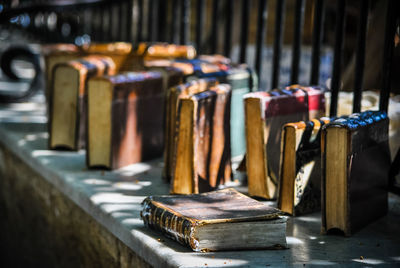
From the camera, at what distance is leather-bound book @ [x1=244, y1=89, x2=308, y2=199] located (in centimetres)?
170

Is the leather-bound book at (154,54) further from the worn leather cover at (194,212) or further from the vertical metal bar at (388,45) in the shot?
the worn leather cover at (194,212)

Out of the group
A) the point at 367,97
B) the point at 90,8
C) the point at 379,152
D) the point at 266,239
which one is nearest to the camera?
the point at 266,239

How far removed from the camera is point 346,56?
4.39 m

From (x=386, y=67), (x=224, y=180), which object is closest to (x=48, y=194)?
(x=224, y=180)

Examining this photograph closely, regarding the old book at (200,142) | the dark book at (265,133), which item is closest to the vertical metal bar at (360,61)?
the dark book at (265,133)

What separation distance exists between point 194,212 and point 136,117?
0.82 meters

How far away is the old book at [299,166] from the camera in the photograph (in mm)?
1578

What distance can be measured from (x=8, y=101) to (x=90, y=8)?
1.09 m

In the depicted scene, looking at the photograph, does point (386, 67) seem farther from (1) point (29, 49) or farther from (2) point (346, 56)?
(2) point (346, 56)

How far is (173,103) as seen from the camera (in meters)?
1.89

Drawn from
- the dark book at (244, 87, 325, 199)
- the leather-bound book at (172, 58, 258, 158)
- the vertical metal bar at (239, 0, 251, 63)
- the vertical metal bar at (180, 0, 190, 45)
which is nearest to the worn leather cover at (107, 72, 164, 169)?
the leather-bound book at (172, 58, 258, 158)

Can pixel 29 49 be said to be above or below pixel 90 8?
below

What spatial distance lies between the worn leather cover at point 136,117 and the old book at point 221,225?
26.3 inches

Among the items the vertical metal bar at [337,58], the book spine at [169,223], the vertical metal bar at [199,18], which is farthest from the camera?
the vertical metal bar at [199,18]
